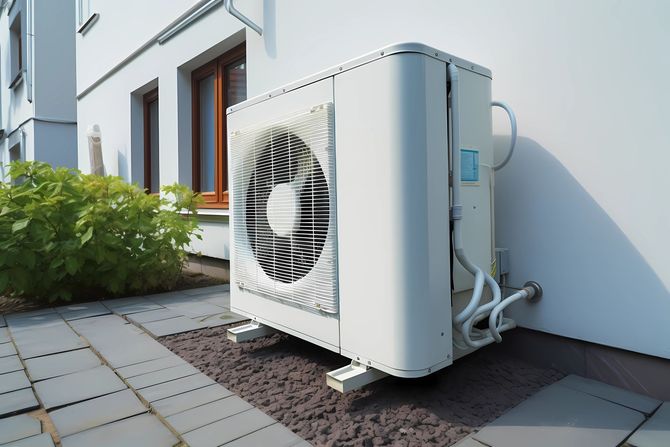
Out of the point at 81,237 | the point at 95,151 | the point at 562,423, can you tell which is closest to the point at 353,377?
the point at 562,423

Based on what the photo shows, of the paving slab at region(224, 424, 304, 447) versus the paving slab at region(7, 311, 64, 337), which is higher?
the paving slab at region(7, 311, 64, 337)

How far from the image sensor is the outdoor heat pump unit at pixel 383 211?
4.67 ft

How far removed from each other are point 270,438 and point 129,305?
2.28 meters

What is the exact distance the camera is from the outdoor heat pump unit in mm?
1423

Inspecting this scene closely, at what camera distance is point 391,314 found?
56.8 inches

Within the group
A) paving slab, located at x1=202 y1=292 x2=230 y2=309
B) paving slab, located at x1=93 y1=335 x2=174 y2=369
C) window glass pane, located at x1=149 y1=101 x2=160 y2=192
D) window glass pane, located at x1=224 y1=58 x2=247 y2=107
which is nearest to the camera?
paving slab, located at x1=93 y1=335 x2=174 y2=369

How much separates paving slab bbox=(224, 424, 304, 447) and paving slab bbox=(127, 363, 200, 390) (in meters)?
0.61

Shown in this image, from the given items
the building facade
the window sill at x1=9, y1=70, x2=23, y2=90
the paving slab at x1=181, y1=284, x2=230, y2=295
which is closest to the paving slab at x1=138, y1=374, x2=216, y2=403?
the paving slab at x1=181, y1=284, x2=230, y2=295

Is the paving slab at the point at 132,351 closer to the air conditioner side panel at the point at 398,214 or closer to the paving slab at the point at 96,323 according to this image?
the paving slab at the point at 96,323

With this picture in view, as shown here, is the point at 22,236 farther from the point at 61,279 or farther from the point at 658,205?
the point at 658,205

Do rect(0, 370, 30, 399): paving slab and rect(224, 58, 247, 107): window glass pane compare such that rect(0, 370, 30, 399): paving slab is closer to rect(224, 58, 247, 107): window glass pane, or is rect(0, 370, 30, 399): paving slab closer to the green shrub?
the green shrub

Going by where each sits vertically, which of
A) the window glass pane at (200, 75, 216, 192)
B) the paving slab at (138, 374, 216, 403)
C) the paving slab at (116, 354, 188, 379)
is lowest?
the paving slab at (138, 374, 216, 403)

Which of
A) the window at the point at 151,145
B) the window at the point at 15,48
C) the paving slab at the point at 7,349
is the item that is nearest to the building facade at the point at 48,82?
the window at the point at 15,48

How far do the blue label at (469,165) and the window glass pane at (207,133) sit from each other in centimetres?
348
